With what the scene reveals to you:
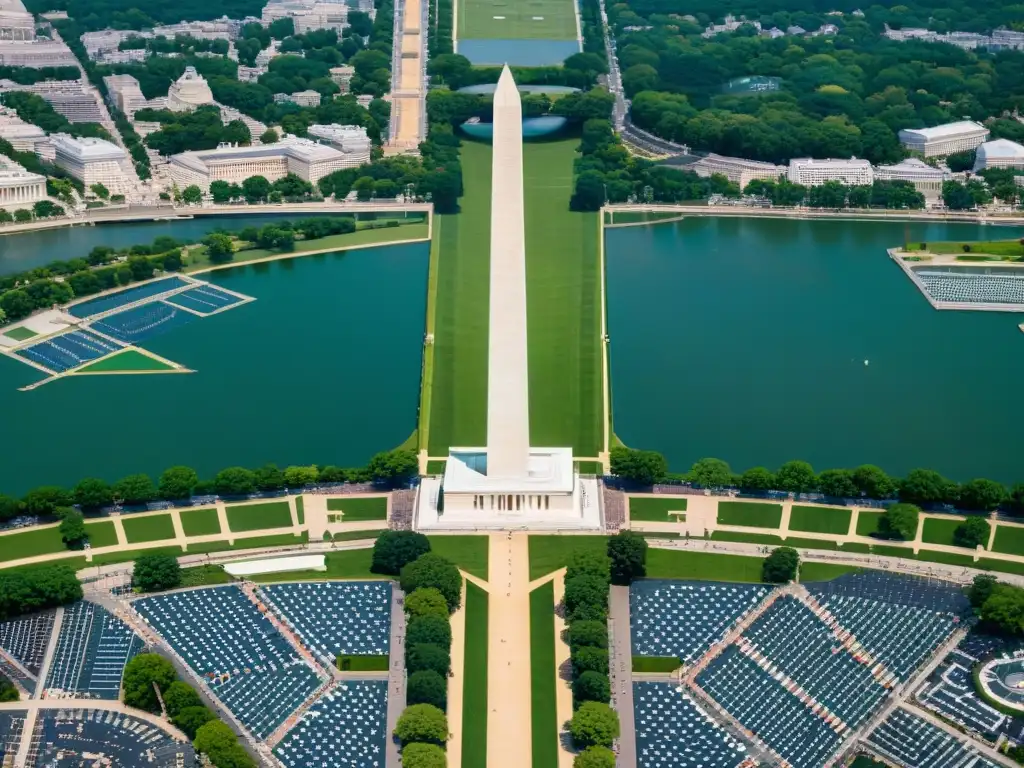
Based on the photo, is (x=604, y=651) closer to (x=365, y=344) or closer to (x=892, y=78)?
(x=365, y=344)

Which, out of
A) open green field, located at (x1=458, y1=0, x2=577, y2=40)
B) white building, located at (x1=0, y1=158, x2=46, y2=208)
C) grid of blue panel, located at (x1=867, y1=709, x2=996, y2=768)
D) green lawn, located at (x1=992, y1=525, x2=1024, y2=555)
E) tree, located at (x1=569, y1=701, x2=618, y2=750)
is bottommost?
grid of blue panel, located at (x1=867, y1=709, x2=996, y2=768)

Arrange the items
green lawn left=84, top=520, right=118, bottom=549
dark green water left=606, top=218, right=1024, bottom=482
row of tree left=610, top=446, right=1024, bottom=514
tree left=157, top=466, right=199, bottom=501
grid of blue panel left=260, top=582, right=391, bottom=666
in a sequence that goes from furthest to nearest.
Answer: dark green water left=606, top=218, right=1024, bottom=482 → tree left=157, top=466, right=199, bottom=501 → row of tree left=610, top=446, right=1024, bottom=514 → green lawn left=84, top=520, right=118, bottom=549 → grid of blue panel left=260, top=582, right=391, bottom=666

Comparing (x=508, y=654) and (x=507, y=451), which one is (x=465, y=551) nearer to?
(x=507, y=451)

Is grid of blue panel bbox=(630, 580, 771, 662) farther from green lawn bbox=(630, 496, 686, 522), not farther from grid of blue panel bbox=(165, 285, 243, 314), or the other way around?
grid of blue panel bbox=(165, 285, 243, 314)

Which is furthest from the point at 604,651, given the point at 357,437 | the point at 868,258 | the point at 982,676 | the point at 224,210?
the point at 224,210

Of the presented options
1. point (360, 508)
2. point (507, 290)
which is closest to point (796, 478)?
point (507, 290)

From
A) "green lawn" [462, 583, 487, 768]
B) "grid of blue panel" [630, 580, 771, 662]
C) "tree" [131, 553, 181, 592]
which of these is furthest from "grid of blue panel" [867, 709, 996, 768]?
"tree" [131, 553, 181, 592]
